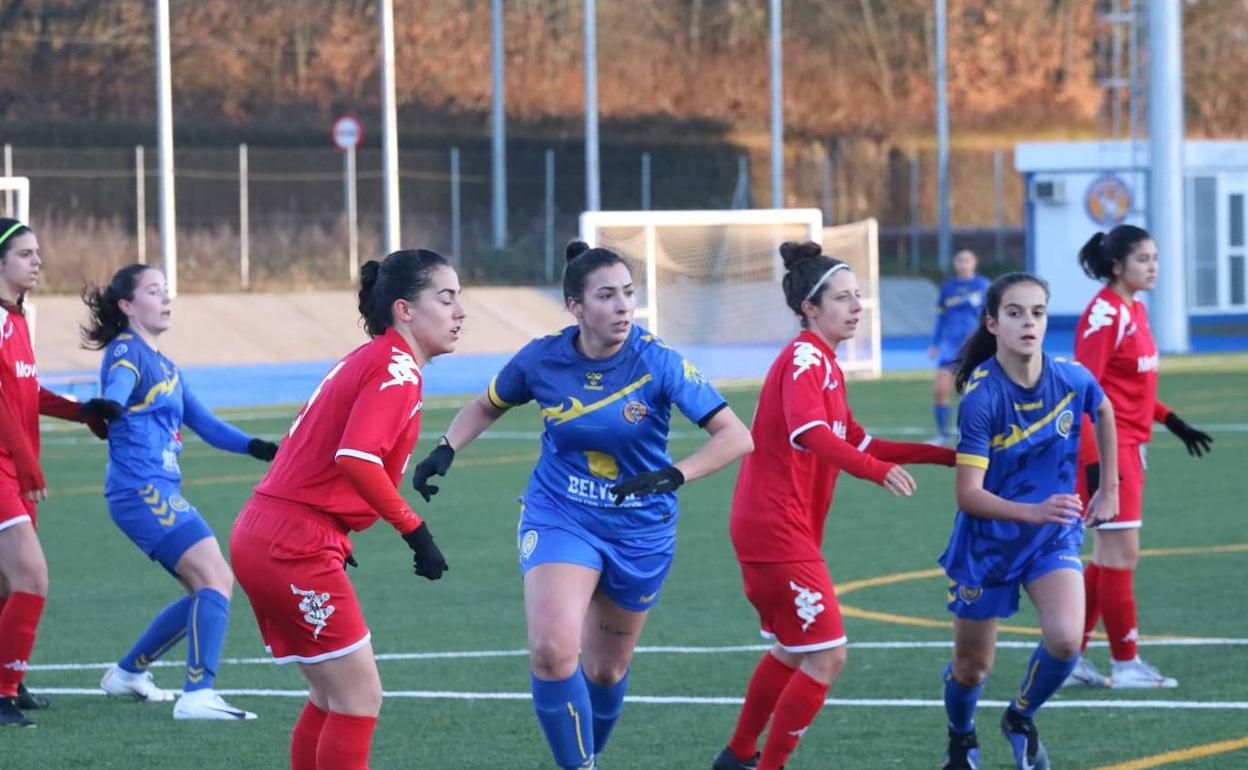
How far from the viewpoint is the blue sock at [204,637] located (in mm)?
8562

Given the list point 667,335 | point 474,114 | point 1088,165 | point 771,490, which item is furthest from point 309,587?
point 474,114

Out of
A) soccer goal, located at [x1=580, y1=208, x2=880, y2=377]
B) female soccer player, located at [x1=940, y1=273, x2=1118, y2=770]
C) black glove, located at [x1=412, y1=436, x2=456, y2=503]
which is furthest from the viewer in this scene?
soccer goal, located at [x1=580, y1=208, x2=880, y2=377]

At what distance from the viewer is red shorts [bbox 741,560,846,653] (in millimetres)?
6980

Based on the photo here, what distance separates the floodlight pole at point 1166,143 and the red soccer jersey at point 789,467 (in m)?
27.0

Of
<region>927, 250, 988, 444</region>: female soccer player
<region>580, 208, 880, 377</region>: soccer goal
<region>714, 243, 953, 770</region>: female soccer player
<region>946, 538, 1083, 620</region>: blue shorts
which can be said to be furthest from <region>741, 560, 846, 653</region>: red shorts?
<region>580, 208, 880, 377</region>: soccer goal

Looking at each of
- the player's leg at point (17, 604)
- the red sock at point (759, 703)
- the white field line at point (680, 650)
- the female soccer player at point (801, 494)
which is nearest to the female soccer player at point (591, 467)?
the female soccer player at point (801, 494)

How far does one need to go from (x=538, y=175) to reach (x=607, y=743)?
1476 inches

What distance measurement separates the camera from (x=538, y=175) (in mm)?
44844

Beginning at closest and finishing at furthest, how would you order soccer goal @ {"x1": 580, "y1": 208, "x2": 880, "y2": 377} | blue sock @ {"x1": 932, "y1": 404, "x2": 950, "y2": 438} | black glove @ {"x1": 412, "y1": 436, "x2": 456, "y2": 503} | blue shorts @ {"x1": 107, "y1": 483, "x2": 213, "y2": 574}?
black glove @ {"x1": 412, "y1": 436, "x2": 456, "y2": 503} < blue shorts @ {"x1": 107, "y1": 483, "x2": 213, "y2": 574} < blue sock @ {"x1": 932, "y1": 404, "x2": 950, "y2": 438} < soccer goal @ {"x1": 580, "y1": 208, "x2": 880, "y2": 377}

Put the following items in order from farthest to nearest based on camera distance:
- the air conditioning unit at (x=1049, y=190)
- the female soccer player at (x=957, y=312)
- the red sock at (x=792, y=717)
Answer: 1. the air conditioning unit at (x=1049, y=190)
2. the female soccer player at (x=957, y=312)
3. the red sock at (x=792, y=717)

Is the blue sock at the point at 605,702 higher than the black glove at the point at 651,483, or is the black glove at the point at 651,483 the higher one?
the black glove at the point at 651,483

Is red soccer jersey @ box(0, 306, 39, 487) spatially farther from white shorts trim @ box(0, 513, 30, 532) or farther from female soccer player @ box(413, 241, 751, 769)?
female soccer player @ box(413, 241, 751, 769)

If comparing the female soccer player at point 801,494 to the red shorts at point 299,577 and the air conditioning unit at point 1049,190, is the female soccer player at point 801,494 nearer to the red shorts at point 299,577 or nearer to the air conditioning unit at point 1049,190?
the red shorts at point 299,577

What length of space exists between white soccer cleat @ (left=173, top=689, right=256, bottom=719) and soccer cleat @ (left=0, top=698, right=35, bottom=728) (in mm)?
594
